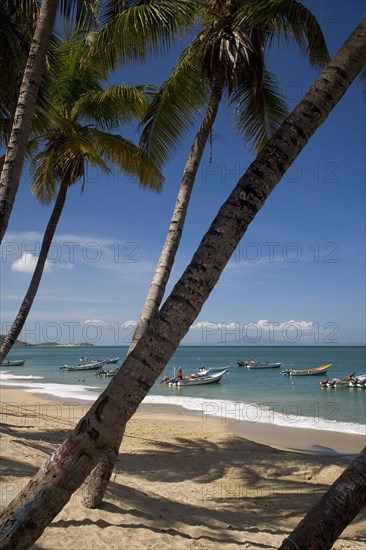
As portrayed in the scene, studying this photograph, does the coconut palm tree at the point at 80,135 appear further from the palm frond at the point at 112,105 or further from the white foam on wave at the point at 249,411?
the white foam on wave at the point at 249,411

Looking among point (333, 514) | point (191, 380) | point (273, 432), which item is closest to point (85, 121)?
point (333, 514)

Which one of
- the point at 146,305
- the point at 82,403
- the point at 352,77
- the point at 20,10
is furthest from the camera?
the point at 82,403

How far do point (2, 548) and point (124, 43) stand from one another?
7.59m

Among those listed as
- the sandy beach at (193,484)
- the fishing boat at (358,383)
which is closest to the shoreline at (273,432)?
the sandy beach at (193,484)

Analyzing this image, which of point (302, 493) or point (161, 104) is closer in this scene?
point (161, 104)

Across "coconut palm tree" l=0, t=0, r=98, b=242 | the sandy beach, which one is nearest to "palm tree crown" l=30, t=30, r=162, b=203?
"coconut palm tree" l=0, t=0, r=98, b=242

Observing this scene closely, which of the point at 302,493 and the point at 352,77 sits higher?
the point at 352,77

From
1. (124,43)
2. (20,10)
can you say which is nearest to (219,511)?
(124,43)

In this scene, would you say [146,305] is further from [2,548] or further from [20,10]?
[20,10]

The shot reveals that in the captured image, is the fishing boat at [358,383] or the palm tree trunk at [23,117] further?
the fishing boat at [358,383]

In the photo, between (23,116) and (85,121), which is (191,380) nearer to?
(85,121)

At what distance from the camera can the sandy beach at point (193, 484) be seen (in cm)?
597

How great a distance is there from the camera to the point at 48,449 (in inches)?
440

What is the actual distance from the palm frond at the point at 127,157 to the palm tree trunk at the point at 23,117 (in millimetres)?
4725
